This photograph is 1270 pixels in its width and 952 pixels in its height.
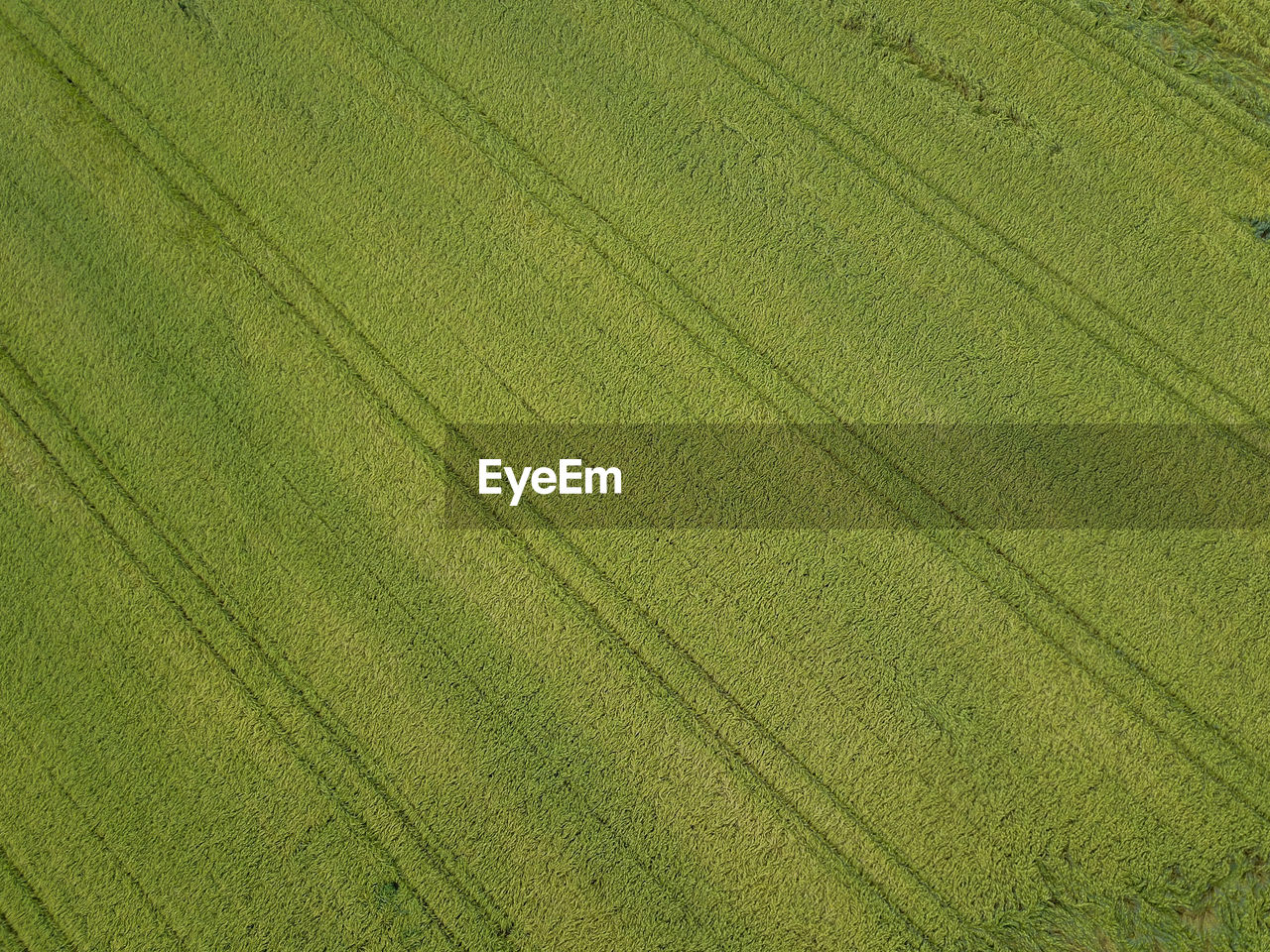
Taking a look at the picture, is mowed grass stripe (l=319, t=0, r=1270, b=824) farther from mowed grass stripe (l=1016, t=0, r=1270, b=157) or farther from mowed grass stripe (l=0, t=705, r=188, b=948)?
mowed grass stripe (l=0, t=705, r=188, b=948)

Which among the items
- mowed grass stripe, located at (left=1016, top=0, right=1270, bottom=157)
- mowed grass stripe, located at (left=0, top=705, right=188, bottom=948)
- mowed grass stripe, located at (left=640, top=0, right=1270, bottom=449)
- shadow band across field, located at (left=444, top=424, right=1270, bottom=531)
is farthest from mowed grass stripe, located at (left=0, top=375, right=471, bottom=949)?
mowed grass stripe, located at (left=1016, top=0, right=1270, bottom=157)

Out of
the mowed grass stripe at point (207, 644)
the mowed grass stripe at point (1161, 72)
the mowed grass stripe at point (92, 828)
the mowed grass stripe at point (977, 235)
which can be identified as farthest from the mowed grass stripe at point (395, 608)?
the mowed grass stripe at point (1161, 72)

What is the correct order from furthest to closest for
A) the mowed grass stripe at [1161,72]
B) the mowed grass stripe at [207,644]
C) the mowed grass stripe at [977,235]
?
the mowed grass stripe at [1161,72], the mowed grass stripe at [977,235], the mowed grass stripe at [207,644]

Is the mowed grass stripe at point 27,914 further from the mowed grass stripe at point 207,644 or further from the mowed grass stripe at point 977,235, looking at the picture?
the mowed grass stripe at point 977,235

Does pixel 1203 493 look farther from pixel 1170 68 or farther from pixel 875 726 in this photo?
pixel 1170 68

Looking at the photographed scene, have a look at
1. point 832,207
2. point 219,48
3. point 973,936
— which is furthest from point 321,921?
point 219,48
